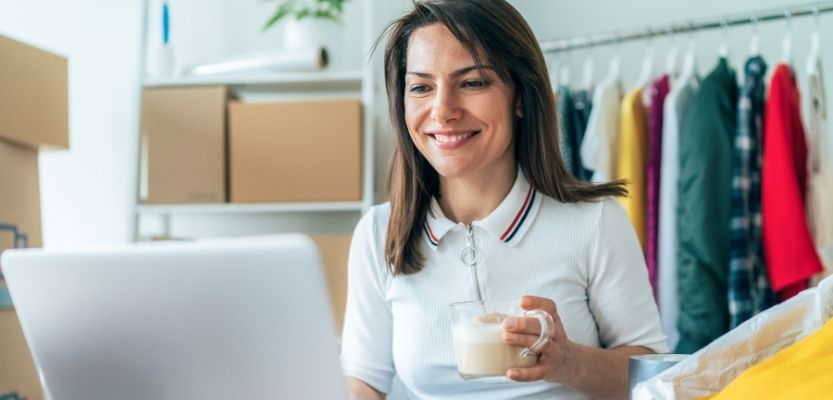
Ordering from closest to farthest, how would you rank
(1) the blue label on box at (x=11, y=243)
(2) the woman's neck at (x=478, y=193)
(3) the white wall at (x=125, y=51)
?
1. (2) the woman's neck at (x=478, y=193)
2. (1) the blue label on box at (x=11, y=243)
3. (3) the white wall at (x=125, y=51)

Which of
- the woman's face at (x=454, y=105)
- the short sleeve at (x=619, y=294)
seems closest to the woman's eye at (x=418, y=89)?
the woman's face at (x=454, y=105)

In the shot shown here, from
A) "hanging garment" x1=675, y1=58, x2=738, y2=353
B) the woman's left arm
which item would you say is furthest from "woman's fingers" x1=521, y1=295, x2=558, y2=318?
"hanging garment" x1=675, y1=58, x2=738, y2=353

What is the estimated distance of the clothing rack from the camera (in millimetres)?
2181

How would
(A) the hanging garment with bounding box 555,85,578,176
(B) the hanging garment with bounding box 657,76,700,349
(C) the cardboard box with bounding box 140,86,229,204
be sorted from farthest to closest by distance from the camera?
(C) the cardboard box with bounding box 140,86,229,204, (A) the hanging garment with bounding box 555,85,578,176, (B) the hanging garment with bounding box 657,76,700,349

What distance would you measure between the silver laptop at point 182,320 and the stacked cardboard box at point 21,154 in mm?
795

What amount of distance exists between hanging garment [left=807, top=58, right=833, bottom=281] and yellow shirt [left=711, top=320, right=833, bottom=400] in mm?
1389

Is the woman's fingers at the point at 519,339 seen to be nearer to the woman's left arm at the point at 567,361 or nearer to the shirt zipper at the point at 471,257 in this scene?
the woman's left arm at the point at 567,361

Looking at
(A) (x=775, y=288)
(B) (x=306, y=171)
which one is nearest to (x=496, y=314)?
(A) (x=775, y=288)

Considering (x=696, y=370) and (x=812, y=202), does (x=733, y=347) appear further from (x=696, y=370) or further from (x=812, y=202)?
(x=812, y=202)

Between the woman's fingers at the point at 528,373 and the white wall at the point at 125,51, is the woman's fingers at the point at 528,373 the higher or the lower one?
the lower one

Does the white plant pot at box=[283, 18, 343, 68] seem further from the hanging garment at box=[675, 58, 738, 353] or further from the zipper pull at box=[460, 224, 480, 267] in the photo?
the zipper pull at box=[460, 224, 480, 267]

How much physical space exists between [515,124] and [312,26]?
1348mm

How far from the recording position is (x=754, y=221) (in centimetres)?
210

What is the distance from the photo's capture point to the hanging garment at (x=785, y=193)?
2004mm
